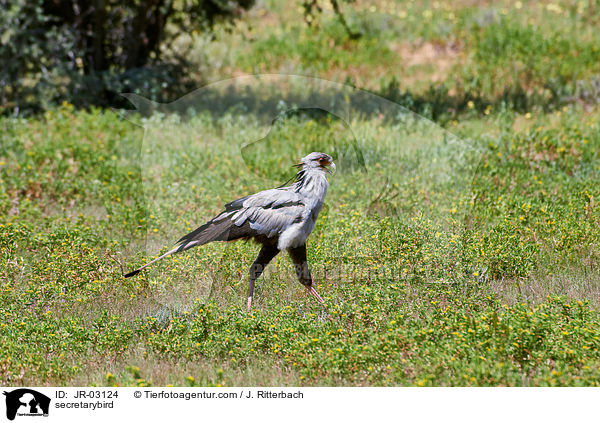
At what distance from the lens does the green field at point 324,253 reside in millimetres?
5457

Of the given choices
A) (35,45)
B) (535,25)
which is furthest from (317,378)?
(535,25)

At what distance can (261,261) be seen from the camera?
5828 mm

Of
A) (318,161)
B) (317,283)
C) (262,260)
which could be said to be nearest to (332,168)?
(318,161)

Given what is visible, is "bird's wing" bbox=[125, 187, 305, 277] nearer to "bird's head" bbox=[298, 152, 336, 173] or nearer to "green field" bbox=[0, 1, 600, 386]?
"bird's head" bbox=[298, 152, 336, 173]

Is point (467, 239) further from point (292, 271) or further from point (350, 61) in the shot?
point (350, 61)

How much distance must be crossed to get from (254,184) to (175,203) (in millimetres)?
1077
